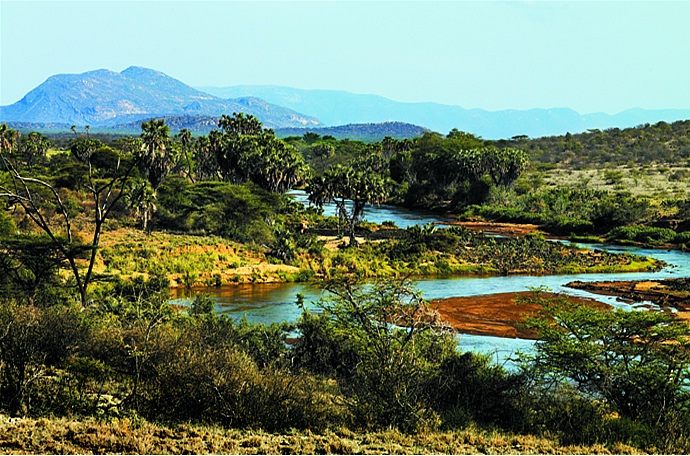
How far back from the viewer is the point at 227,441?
12.9 m

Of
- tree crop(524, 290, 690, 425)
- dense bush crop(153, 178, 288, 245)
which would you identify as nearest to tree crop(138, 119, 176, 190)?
dense bush crop(153, 178, 288, 245)

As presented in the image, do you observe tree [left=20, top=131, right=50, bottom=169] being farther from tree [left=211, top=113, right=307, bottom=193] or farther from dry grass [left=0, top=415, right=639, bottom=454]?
dry grass [left=0, top=415, right=639, bottom=454]

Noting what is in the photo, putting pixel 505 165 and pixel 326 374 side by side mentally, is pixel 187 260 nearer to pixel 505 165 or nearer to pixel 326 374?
pixel 326 374

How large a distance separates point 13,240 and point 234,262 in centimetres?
2289

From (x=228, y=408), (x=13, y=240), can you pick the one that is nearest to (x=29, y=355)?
(x=228, y=408)

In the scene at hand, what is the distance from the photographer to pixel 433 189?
10888 cm

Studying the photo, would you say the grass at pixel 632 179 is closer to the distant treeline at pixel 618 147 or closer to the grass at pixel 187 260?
the distant treeline at pixel 618 147

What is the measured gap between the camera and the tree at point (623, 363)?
54.4 ft

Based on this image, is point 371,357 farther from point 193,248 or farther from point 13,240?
point 193,248

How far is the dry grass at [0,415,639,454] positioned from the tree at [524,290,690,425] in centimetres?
295

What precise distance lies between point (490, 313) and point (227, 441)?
1062 inches

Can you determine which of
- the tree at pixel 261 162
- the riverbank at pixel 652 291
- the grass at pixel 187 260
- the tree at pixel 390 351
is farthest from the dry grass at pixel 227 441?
the tree at pixel 261 162

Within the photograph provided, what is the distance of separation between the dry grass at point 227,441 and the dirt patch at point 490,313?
1837 centimetres

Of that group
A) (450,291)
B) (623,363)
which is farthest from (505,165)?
(623,363)
